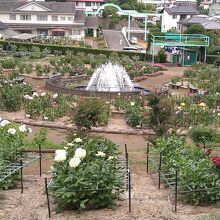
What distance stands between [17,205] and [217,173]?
10.8ft

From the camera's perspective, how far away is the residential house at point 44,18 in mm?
53812

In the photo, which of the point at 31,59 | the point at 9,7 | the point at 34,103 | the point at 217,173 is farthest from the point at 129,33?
the point at 217,173

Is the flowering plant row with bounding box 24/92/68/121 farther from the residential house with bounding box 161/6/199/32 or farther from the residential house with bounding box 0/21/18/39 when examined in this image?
the residential house with bounding box 161/6/199/32

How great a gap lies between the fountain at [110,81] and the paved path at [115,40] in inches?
884

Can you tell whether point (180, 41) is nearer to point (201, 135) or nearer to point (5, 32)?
point (5, 32)

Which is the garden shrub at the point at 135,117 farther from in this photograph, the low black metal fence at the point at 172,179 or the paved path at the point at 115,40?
the paved path at the point at 115,40

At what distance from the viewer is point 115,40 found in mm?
53000

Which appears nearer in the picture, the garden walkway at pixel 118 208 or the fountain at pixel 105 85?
the garden walkway at pixel 118 208

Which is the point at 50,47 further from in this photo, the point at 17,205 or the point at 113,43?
the point at 17,205

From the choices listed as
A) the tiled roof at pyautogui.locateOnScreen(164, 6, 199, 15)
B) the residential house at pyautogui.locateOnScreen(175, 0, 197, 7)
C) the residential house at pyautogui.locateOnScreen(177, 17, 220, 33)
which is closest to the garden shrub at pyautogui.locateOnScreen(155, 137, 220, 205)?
the residential house at pyautogui.locateOnScreen(177, 17, 220, 33)

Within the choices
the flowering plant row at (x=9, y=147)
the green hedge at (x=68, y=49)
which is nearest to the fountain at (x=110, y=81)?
the flowering plant row at (x=9, y=147)

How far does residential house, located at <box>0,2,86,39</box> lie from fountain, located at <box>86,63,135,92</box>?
29806 millimetres

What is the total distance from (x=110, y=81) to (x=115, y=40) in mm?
29588

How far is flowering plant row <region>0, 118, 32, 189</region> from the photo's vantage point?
31.4 ft
